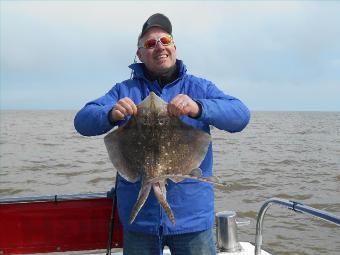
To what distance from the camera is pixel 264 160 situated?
2122cm

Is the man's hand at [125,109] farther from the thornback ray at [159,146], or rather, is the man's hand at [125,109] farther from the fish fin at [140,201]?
the fish fin at [140,201]

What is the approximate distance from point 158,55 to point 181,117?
23.7 inches

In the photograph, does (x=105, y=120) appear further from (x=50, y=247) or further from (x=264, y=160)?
(x=264, y=160)

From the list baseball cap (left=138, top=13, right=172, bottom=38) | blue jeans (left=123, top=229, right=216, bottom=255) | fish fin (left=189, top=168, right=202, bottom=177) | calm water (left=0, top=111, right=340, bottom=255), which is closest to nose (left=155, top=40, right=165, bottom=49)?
baseball cap (left=138, top=13, right=172, bottom=38)

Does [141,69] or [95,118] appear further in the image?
[141,69]

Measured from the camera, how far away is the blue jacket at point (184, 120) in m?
3.27

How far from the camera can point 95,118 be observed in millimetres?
3266

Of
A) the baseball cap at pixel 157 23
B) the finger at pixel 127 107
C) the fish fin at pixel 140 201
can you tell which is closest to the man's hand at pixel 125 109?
the finger at pixel 127 107

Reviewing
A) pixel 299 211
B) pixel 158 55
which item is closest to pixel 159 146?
pixel 158 55

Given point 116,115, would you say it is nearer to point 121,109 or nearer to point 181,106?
point 121,109

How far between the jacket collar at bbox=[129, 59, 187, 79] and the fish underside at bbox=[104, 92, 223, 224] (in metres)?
0.82

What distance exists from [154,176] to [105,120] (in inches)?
24.6

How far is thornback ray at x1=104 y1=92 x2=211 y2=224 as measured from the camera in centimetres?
295

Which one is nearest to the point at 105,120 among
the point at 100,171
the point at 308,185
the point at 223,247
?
the point at 223,247
